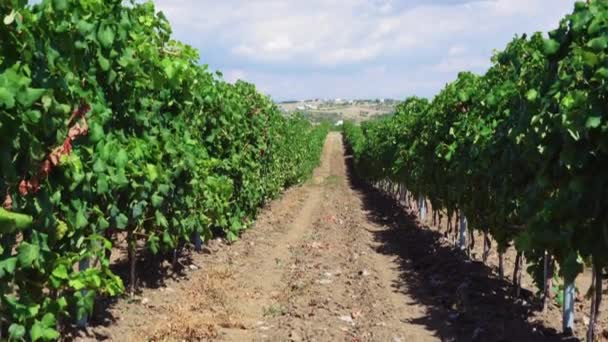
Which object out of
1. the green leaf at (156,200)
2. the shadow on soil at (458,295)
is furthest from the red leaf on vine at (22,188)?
the shadow on soil at (458,295)

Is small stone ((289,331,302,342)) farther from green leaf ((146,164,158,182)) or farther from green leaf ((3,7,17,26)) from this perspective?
green leaf ((3,7,17,26))

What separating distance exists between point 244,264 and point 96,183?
231 inches

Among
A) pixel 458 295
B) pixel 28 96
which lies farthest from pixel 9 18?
pixel 458 295

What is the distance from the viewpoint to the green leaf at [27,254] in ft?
12.8

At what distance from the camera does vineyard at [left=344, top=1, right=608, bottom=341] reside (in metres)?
4.03

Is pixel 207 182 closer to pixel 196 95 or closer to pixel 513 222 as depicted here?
pixel 196 95

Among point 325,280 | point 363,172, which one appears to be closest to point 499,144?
point 325,280

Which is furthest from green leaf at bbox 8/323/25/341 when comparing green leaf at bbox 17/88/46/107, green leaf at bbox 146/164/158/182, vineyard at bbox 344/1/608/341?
vineyard at bbox 344/1/608/341

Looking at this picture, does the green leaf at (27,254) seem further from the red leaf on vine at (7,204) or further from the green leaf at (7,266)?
the red leaf on vine at (7,204)

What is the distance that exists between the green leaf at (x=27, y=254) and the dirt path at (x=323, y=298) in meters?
2.40

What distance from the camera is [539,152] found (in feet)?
15.9

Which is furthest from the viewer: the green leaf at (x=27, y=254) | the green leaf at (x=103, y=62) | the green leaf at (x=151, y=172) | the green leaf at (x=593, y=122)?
the green leaf at (x=151, y=172)

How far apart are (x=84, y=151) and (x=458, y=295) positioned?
5.41m

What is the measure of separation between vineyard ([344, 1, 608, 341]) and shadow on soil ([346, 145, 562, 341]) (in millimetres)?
404
